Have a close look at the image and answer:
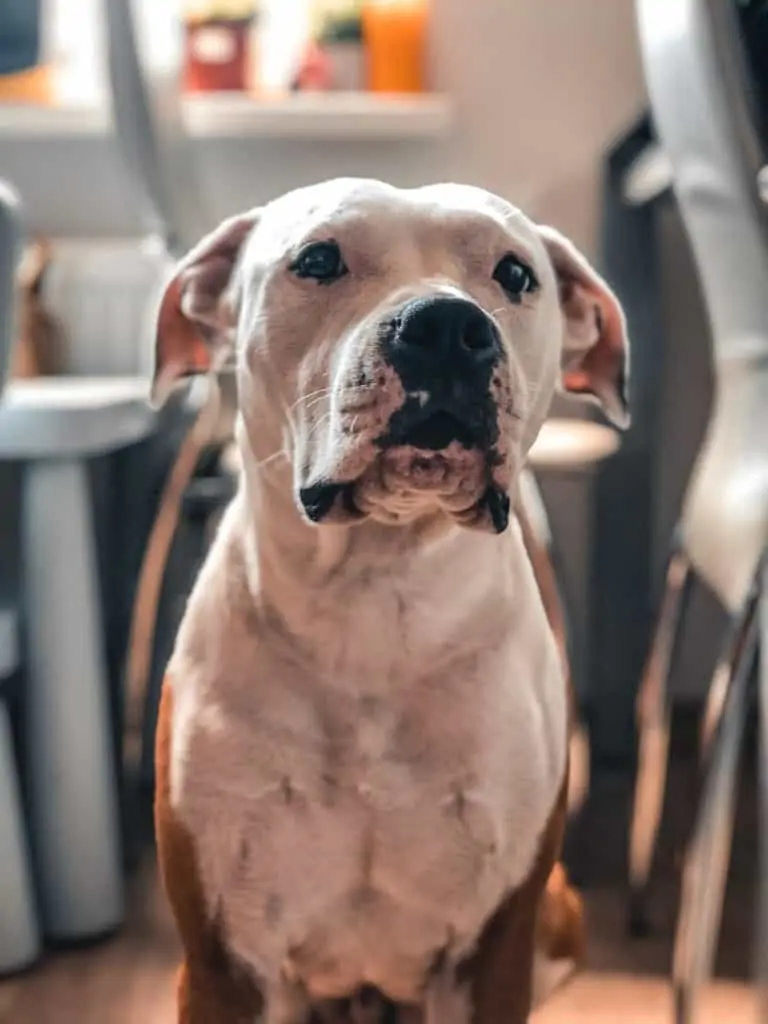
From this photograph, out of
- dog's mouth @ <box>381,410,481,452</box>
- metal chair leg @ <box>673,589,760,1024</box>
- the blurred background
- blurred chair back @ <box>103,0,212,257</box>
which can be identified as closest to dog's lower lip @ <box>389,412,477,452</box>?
dog's mouth @ <box>381,410,481,452</box>

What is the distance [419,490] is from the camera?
641 mm

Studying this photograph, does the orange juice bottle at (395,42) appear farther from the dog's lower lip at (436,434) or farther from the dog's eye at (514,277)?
the dog's lower lip at (436,434)

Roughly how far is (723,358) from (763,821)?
41 centimetres

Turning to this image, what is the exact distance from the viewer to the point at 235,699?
73cm

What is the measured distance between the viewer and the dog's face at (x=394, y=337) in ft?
2.05

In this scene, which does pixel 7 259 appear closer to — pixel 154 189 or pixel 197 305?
pixel 197 305

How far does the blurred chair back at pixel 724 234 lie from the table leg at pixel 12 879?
0.71m

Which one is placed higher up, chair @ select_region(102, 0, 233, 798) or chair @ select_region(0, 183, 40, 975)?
chair @ select_region(102, 0, 233, 798)

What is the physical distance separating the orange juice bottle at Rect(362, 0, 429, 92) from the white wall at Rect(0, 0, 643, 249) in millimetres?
35

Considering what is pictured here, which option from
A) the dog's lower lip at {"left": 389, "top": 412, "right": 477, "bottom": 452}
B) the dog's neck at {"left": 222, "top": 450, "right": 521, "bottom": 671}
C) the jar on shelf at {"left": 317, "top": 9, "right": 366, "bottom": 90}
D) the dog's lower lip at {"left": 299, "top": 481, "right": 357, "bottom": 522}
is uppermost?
the jar on shelf at {"left": 317, "top": 9, "right": 366, "bottom": 90}

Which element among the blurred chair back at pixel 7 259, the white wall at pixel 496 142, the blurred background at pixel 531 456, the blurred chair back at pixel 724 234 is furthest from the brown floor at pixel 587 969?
the white wall at pixel 496 142

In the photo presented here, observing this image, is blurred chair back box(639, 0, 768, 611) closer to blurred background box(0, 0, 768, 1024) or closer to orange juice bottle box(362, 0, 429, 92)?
blurred background box(0, 0, 768, 1024)

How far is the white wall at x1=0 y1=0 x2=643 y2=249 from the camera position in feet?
6.35

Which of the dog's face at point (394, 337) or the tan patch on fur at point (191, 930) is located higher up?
the dog's face at point (394, 337)
